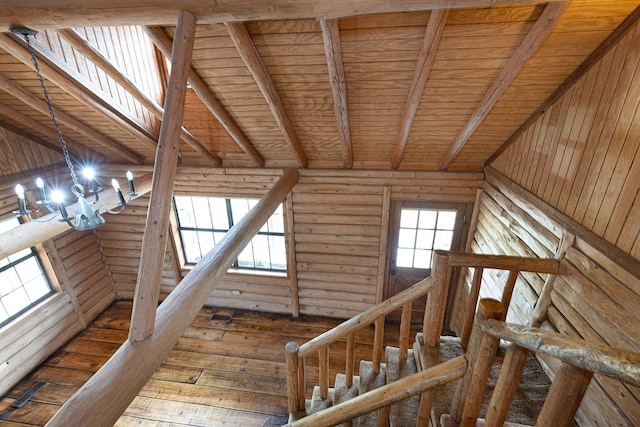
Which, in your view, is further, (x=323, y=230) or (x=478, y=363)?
(x=323, y=230)

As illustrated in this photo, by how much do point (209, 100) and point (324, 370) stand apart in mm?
3020

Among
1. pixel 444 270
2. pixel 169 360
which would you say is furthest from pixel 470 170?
pixel 169 360

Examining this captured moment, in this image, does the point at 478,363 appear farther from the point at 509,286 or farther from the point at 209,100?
the point at 209,100

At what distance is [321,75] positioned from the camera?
2.76m

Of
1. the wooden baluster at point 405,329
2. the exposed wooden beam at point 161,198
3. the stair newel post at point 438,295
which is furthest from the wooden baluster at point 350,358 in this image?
the exposed wooden beam at point 161,198

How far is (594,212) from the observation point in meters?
2.13

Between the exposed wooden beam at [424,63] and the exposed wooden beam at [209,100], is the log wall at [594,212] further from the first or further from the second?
the exposed wooden beam at [209,100]

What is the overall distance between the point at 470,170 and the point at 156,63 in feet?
14.7

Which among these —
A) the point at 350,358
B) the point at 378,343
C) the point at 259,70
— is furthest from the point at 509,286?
the point at 259,70

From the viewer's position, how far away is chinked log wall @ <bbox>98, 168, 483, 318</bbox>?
14.7 feet

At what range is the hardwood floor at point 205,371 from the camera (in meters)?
3.85

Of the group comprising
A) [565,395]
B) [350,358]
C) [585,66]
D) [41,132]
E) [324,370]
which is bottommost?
[324,370]

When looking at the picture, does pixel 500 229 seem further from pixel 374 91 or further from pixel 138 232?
pixel 138 232

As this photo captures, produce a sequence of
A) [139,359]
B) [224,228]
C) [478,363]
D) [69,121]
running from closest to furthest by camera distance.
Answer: [478,363]
[139,359]
[69,121]
[224,228]
